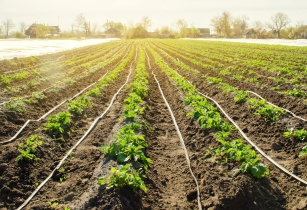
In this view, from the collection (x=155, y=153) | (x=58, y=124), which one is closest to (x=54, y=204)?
(x=155, y=153)

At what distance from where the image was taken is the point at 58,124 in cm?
708

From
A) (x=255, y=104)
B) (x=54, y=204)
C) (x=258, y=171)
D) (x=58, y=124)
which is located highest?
(x=255, y=104)

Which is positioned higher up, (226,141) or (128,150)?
(128,150)

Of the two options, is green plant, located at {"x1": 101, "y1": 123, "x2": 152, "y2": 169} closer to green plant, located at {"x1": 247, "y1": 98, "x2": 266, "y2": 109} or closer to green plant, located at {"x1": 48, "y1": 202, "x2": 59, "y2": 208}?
green plant, located at {"x1": 48, "y1": 202, "x2": 59, "y2": 208}

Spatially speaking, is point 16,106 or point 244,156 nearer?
point 244,156

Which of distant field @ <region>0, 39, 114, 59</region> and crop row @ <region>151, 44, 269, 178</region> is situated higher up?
distant field @ <region>0, 39, 114, 59</region>

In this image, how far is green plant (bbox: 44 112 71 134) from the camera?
698cm

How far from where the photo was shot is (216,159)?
5.68 meters

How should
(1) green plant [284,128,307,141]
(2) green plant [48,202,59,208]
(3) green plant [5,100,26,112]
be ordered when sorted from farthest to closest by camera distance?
(3) green plant [5,100,26,112]
(1) green plant [284,128,307,141]
(2) green plant [48,202,59,208]

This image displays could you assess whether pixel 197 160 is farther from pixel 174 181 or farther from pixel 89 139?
pixel 89 139

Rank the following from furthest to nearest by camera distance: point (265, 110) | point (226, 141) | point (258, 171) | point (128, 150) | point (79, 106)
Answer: point (79, 106)
point (265, 110)
point (226, 141)
point (128, 150)
point (258, 171)

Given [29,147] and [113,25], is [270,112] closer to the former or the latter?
[29,147]

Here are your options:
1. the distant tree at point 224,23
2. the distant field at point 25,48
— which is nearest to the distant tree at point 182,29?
the distant tree at point 224,23

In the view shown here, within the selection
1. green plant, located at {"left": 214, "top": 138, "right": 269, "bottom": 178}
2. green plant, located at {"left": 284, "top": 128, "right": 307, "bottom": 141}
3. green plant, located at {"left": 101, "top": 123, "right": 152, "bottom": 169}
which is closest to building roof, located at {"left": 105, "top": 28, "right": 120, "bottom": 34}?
green plant, located at {"left": 284, "top": 128, "right": 307, "bottom": 141}
